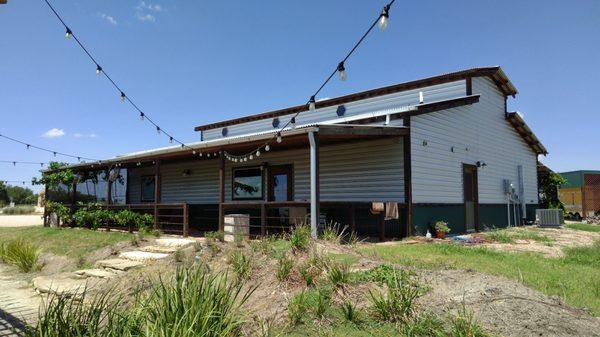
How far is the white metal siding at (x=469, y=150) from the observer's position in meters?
11.8

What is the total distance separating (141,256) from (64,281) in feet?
5.15

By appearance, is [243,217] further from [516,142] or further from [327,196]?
[516,142]

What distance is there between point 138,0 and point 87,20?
1073mm

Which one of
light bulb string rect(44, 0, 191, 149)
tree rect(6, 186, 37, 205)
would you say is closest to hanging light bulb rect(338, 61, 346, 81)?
light bulb string rect(44, 0, 191, 149)

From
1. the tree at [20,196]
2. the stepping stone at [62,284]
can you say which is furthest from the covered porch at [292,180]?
the tree at [20,196]

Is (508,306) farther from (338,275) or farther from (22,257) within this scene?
(22,257)

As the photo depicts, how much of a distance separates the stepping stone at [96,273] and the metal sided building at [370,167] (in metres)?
3.63

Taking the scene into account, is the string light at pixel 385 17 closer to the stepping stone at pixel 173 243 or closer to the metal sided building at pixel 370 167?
the metal sided building at pixel 370 167

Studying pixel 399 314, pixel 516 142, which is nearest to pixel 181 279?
pixel 399 314

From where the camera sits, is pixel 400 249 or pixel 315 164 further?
pixel 315 164

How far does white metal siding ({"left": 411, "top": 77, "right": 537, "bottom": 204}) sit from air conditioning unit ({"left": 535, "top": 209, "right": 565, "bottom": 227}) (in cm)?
141

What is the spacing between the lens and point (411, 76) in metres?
15.7

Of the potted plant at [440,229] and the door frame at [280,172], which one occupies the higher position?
the door frame at [280,172]

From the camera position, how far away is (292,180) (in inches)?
555
